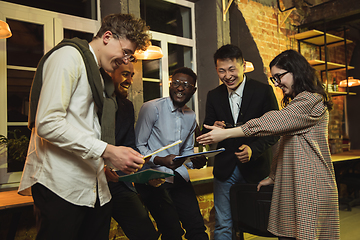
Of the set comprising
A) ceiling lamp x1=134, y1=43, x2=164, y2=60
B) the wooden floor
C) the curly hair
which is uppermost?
ceiling lamp x1=134, y1=43, x2=164, y2=60

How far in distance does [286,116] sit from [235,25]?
3.49m

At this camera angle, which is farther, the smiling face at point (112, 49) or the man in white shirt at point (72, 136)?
the smiling face at point (112, 49)

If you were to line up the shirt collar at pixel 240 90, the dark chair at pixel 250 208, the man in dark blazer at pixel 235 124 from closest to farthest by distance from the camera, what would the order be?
1. the dark chair at pixel 250 208
2. the man in dark blazer at pixel 235 124
3. the shirt collar at pixel 240 90

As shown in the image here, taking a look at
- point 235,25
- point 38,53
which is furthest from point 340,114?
point 38,53

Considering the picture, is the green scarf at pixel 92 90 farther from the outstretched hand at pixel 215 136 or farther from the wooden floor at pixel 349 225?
the wooden floor at pixel 349 225

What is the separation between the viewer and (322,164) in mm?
1607

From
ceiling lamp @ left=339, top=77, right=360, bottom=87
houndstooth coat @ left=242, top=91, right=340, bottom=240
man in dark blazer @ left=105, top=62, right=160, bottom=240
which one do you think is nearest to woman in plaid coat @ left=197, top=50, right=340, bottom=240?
houndstooth coat @ left=242, top=91, right=340, bottom=240

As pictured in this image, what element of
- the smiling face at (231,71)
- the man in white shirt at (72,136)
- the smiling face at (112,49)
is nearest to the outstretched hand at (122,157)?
the man in white shirt at (72,136)

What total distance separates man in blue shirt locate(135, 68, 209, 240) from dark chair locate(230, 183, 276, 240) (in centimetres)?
26

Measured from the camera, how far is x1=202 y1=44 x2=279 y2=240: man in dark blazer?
220cm

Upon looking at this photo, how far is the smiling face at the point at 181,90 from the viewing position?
2.21m

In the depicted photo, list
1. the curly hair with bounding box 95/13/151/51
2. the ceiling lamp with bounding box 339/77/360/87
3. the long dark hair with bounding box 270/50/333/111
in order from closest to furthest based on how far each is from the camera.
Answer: the curly hair with bounding box 95/13/151/51
the long dark hair with bounding box 270/50/333/111
the ceiling lamp with bounding box 339/77/360/87

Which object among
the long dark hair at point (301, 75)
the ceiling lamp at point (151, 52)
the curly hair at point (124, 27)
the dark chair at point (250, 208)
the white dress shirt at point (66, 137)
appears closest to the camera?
the white dress shirt at point (66, 137)

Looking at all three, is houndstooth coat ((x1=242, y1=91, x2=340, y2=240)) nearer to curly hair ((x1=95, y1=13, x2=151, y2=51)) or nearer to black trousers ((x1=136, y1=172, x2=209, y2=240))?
black trousers ((x1=136, y1=172, x2=209, y2=240))
